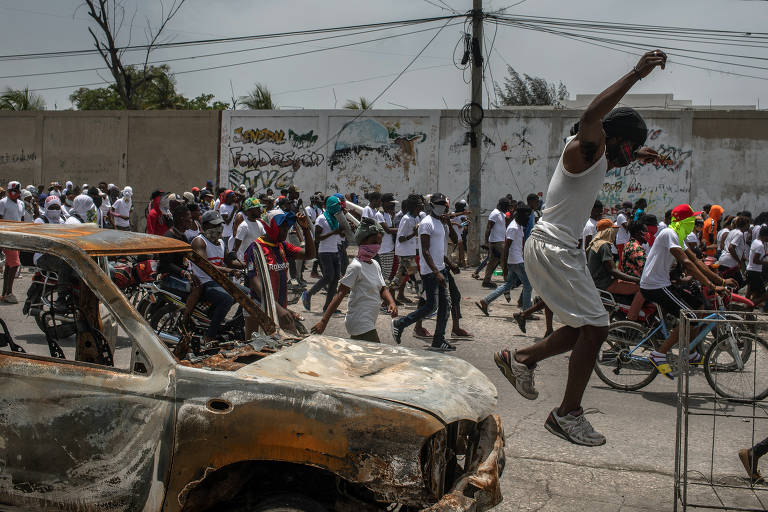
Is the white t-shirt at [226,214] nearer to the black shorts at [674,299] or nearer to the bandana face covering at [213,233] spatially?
the bandana face covering at [213,233]

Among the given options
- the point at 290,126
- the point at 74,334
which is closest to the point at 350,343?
the point at 74,334

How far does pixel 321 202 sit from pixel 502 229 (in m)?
5.08

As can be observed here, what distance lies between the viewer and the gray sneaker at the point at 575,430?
4.09 meters

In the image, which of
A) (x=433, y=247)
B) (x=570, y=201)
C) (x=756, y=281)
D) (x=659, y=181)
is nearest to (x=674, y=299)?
(x=433, y=247)

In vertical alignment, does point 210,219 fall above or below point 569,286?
above

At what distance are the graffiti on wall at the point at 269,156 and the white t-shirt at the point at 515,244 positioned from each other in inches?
616

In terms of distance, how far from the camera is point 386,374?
146 inches

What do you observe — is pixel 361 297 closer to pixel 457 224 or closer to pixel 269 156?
pixel 457 224

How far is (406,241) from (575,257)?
7.81 meters

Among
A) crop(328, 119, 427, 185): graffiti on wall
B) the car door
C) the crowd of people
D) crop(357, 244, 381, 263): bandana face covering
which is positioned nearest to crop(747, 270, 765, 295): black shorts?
the crowd of people

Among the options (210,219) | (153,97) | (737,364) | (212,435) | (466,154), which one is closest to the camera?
(212,435)

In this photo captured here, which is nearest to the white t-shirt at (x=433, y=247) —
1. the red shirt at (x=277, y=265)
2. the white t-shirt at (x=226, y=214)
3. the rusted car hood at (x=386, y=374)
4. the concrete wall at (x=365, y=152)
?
the red shirt at (x=277, y=265)

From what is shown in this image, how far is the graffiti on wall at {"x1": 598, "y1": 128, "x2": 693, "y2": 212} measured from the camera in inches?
921

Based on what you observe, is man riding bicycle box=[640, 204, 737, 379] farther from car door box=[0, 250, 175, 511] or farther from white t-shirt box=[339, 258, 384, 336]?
car door box=[0, 250, 175, 511]
